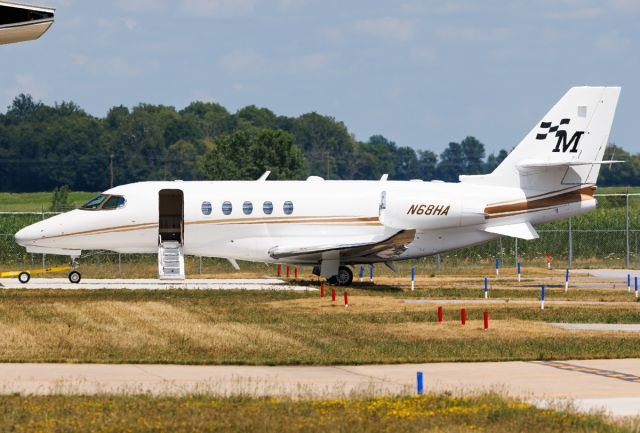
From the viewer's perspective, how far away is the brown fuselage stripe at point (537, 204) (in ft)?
146

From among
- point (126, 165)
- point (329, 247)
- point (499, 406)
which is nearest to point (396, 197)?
point (329, 247)

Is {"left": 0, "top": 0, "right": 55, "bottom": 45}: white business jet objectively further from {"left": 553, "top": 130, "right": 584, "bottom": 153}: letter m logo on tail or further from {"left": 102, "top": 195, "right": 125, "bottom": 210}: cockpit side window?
{"left": 553, "top": 130, "right": 584, "bottom": 153}: letter m logo on tail

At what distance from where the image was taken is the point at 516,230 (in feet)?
147

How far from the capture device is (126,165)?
531 feet

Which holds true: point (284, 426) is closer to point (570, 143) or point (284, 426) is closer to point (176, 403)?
point (176, 403)

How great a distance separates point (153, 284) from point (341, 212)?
301 inches

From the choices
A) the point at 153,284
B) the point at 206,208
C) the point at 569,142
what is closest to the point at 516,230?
the point at 569,142

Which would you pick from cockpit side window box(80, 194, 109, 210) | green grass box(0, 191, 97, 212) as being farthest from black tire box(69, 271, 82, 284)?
green grass box(0, 191, 97, 212)

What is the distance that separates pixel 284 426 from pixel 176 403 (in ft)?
8.23

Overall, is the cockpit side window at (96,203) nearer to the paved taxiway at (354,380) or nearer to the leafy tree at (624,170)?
the paved taxiway at (354,380)

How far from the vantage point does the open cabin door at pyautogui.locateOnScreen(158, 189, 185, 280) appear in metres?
43.7

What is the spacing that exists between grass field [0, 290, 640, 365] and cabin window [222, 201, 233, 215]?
5046mm

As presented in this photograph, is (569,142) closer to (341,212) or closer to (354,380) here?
(341,212)

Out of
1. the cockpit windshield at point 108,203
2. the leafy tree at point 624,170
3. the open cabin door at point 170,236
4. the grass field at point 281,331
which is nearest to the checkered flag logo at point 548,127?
the grass field at point 281,331
